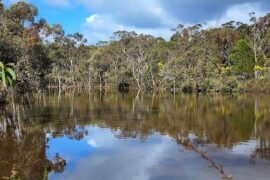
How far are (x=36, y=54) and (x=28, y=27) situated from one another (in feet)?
17.1

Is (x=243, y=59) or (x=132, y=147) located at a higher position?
(x=243, y=59)

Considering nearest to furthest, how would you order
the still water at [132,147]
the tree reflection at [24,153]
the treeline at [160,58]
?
the tree reflection at [24,153] < the still water at [132,147] < the treeline at [160,58]

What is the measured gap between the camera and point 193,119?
3067 centimetres

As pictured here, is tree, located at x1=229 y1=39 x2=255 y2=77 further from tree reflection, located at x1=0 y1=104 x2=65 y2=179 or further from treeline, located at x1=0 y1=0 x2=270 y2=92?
tree reflection, located at x1=0 y1=104 x2=65 y2=179

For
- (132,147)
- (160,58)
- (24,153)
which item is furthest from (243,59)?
(24,153)

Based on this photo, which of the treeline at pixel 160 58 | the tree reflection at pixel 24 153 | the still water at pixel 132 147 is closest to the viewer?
the tree reflection at pixel 24 153

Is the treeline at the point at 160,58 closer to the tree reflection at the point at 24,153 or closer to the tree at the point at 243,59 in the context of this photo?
the tree at the point at 243,59

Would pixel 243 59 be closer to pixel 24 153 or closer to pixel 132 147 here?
pixel 132 147

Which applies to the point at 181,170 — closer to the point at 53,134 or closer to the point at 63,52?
the point at 53,134

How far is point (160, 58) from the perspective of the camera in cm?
8812

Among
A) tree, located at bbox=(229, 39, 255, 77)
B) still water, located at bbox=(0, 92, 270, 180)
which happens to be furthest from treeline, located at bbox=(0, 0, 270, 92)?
still water, located at bbox=(0, 92, 270, 180)

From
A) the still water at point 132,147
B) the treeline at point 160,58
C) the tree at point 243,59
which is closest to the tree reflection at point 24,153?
the still water at point 132,147

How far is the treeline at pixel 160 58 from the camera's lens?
236ft

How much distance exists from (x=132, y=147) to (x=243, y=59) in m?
61.0
